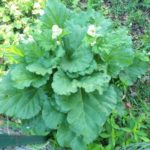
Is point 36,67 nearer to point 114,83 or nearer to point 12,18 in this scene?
point 114,83

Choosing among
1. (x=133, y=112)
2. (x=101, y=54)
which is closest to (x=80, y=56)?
(x=101, y=54)

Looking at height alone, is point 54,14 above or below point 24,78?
above

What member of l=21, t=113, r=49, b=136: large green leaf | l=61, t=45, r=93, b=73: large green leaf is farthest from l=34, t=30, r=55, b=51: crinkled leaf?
l=21, t=113, r=49, b=136: large green leaf

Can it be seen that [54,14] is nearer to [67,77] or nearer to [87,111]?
[67,77]

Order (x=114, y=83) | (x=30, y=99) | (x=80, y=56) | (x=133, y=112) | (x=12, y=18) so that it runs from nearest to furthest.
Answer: (x=80, y=56), (x=30, y=99), (x=114, y=83), (x=133, y=112), (x=12, y=18)

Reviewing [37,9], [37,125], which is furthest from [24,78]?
[37,9]

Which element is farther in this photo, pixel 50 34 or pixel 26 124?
pixel 26 124

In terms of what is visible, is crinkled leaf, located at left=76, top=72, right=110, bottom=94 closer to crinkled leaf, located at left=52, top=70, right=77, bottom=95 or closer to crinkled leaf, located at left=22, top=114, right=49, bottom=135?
crinkled leaf, located at left=52, top=70, right=77, bottom=95
